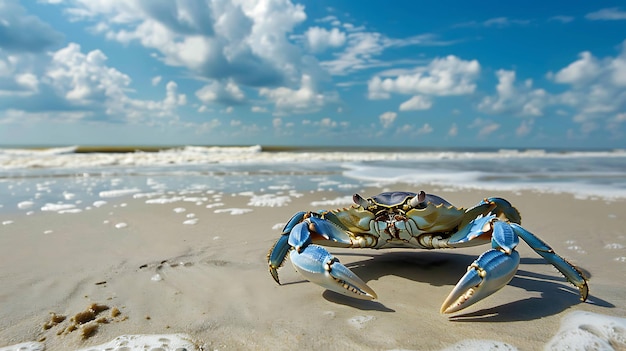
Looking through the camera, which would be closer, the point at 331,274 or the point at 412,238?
the point at 331,274

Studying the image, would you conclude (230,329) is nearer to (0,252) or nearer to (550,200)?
(0,252)

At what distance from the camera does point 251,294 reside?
334cm

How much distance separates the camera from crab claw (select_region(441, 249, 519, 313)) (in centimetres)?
262

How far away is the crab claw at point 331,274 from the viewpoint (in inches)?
112

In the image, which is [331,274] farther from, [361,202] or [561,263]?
[561,263]

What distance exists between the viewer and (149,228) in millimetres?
5867

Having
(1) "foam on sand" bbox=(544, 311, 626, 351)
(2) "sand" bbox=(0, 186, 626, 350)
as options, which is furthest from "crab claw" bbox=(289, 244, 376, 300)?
(1) "foam on sand" bbox=(544, 311, 626, 351)

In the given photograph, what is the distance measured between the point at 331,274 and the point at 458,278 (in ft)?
5.10

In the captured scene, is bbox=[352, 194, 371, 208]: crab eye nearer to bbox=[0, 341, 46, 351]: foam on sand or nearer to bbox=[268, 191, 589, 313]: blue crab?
bbox=[268, 191, 589, 313]: blue crab

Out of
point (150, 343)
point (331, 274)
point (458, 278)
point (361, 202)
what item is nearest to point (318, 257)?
point (331, 274)

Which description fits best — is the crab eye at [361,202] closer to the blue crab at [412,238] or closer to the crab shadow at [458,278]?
the blue crab at [412,238]

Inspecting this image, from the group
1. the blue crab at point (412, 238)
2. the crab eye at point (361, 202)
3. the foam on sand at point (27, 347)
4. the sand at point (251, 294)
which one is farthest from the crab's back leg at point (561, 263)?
the foam on sand at point (27, 347)

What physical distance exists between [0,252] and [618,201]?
1138 centimetres

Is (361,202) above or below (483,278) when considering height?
above
